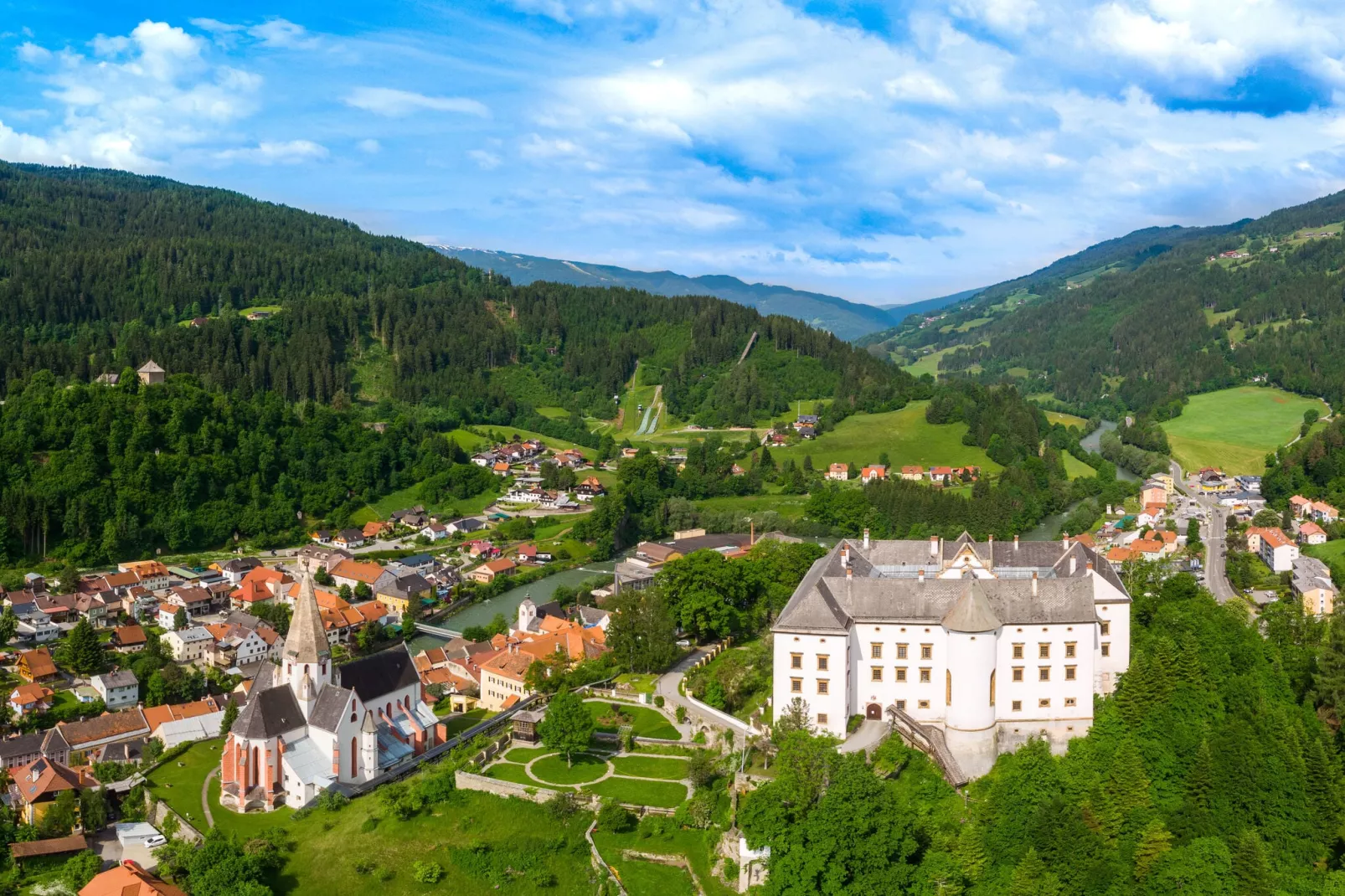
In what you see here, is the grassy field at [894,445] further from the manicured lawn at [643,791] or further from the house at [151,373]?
the manicured lawn at [643,791]

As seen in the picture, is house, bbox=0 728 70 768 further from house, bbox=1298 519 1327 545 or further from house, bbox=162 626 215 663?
house, bbox=1298 519 1327 545

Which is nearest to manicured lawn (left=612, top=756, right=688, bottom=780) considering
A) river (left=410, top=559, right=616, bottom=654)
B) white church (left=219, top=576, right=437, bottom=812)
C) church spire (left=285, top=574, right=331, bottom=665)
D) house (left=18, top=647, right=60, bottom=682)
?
white church (left=219, top=576, right=437, bottom=812)

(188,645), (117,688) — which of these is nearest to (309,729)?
(117,688)

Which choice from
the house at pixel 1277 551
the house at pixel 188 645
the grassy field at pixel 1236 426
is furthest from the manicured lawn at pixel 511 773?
the grassy field at pixel 1236 426

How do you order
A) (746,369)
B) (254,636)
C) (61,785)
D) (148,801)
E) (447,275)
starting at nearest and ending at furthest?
(148,801) < (61,785) < (254,636) < (746,369) < (447,275)

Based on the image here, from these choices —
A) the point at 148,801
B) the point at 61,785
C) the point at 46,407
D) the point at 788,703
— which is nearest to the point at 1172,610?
the point at 788,703

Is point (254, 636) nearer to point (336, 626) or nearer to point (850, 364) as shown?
point (336, 626)
